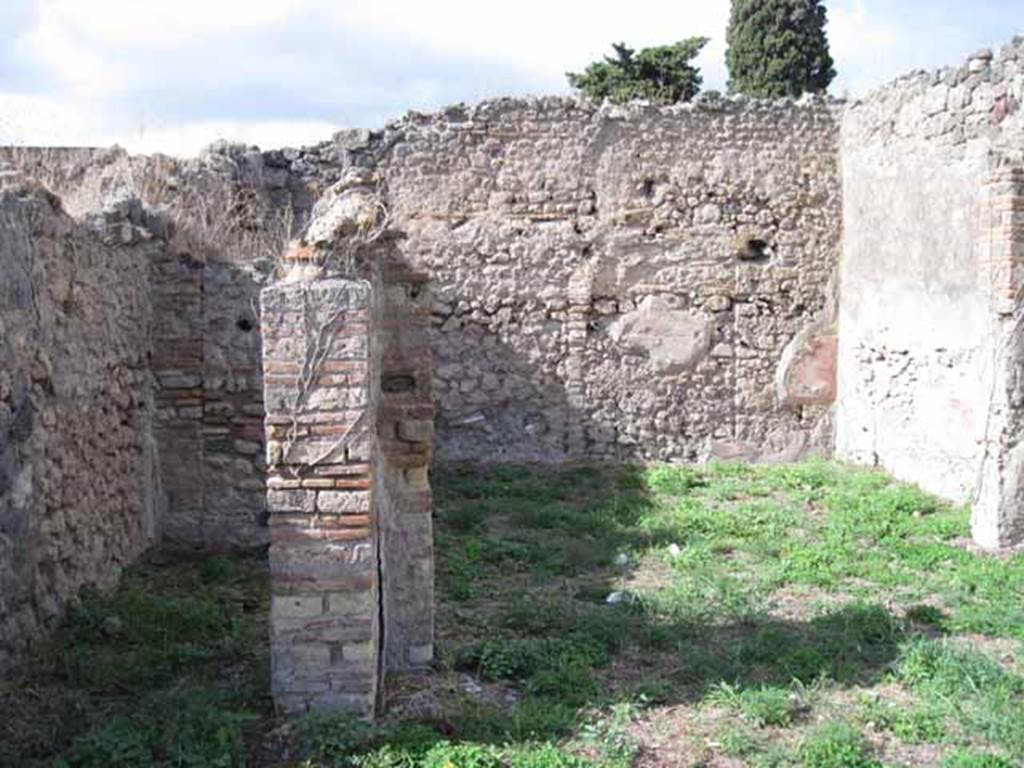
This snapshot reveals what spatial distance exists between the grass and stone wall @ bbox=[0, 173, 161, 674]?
296 millimetres

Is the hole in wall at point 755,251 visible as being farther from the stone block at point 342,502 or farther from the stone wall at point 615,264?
the stone block at point 342,502

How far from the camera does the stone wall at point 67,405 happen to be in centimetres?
555

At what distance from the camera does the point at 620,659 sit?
5.89 m

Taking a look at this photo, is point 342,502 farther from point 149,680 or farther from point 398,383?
point 149,680

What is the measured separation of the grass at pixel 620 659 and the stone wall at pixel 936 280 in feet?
2.67

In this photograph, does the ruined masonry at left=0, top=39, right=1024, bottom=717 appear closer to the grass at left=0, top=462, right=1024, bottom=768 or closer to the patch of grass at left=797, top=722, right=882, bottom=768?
the grass at left=0, top=462, right=1024, bottom=768

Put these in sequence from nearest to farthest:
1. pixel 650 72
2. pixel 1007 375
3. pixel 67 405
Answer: pixel 67 405 → pixel 1007 375 → pixel 650 72

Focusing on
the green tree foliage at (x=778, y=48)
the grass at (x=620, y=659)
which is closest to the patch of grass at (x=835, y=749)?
the grass at (x=620, y=659)

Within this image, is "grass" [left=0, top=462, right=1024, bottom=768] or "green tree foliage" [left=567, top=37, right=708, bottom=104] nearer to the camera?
"grass" [left=0, top=462, right=1024, bottom=768]

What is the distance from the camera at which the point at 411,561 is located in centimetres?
581

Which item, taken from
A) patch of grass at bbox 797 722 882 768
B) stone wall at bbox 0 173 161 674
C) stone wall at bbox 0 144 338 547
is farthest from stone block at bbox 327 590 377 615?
stone wall at bbox 0 144 338 547

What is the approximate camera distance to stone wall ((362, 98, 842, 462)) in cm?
1138

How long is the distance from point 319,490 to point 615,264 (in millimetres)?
7062

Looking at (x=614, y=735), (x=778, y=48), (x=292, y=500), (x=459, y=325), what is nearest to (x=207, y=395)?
(x=292, y=500)
